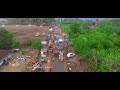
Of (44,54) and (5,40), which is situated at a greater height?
(5,40)

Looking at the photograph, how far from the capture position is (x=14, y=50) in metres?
7.63

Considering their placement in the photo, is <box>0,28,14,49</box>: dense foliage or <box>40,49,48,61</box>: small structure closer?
<box>40,49,48,61</box>: small structure

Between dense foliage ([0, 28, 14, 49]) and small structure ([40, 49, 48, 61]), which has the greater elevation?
dense foliage ([0, 28, 14, 49])

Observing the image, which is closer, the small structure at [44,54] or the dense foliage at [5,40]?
the small structure at [44,54]

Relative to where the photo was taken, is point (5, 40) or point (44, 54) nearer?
point (44, 54)

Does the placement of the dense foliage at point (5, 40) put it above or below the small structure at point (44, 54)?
above
